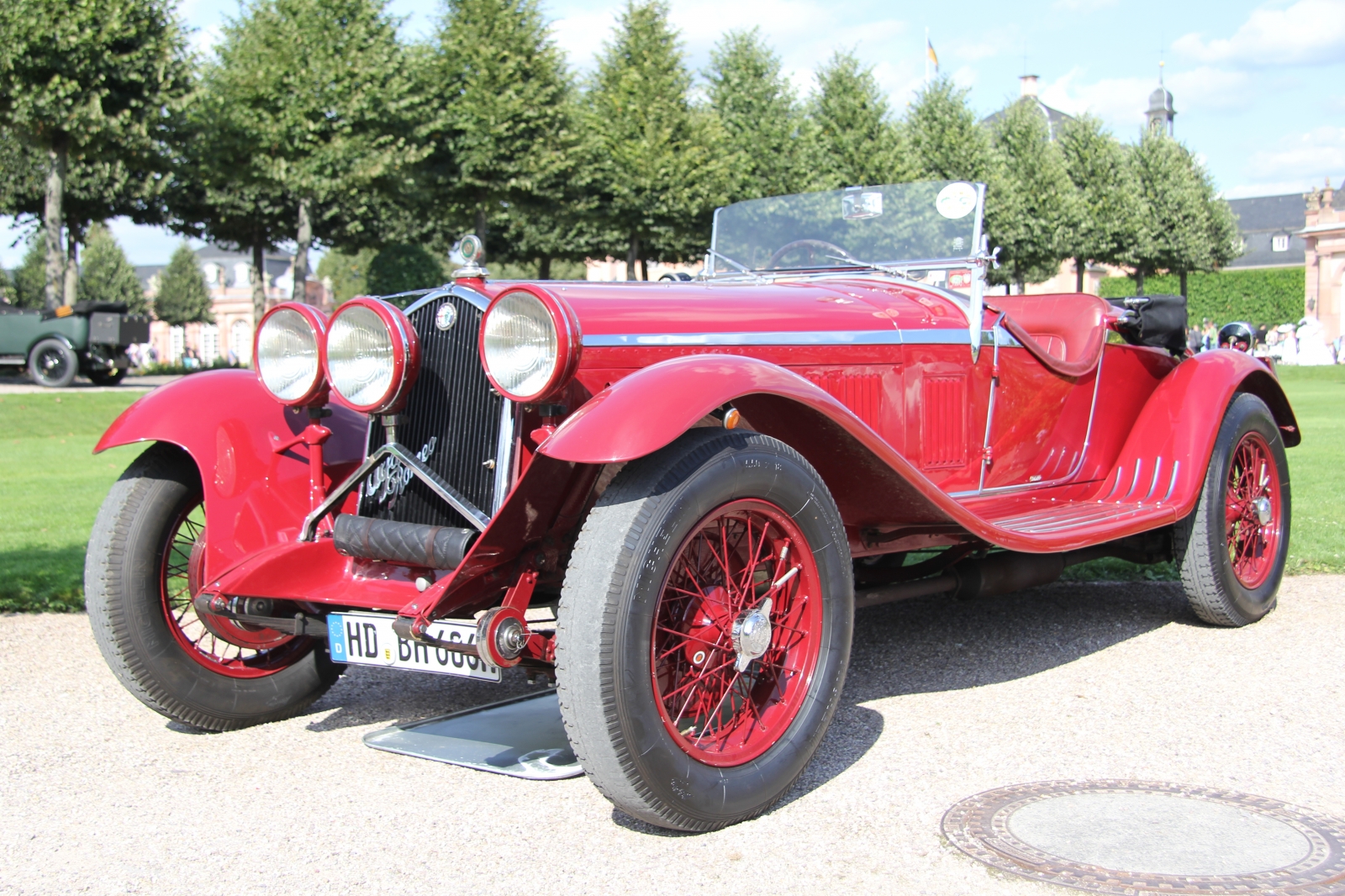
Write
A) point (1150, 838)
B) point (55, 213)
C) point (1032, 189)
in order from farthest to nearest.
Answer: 1. point (1032, 189)
2. point (55, 213)
3. point (1150, 838)

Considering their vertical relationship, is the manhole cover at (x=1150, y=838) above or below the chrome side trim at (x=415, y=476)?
below

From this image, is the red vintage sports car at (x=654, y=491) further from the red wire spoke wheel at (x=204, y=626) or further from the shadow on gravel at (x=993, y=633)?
the shadow on gravel at (x=993, y=633)

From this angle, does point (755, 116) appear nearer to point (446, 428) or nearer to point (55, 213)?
point (55, 213)

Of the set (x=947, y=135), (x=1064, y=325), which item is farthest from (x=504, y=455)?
(x=947, y=135)

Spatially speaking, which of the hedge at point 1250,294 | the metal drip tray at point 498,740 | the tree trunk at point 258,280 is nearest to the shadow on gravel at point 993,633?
the metal drip tray at point 498,740

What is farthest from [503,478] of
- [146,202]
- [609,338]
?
[146,202]

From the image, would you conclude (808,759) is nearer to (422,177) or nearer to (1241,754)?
(1241,754)

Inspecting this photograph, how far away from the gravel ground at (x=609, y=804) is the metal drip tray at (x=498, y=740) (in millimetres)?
51

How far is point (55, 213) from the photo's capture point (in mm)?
19562

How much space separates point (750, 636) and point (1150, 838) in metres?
1.06

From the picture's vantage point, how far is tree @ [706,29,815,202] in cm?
2716

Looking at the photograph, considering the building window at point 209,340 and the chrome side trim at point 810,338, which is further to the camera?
the building window at point 209,340

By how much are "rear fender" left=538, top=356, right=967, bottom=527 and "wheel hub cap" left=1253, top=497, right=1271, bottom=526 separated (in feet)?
7.68

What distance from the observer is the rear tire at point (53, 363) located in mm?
19172
